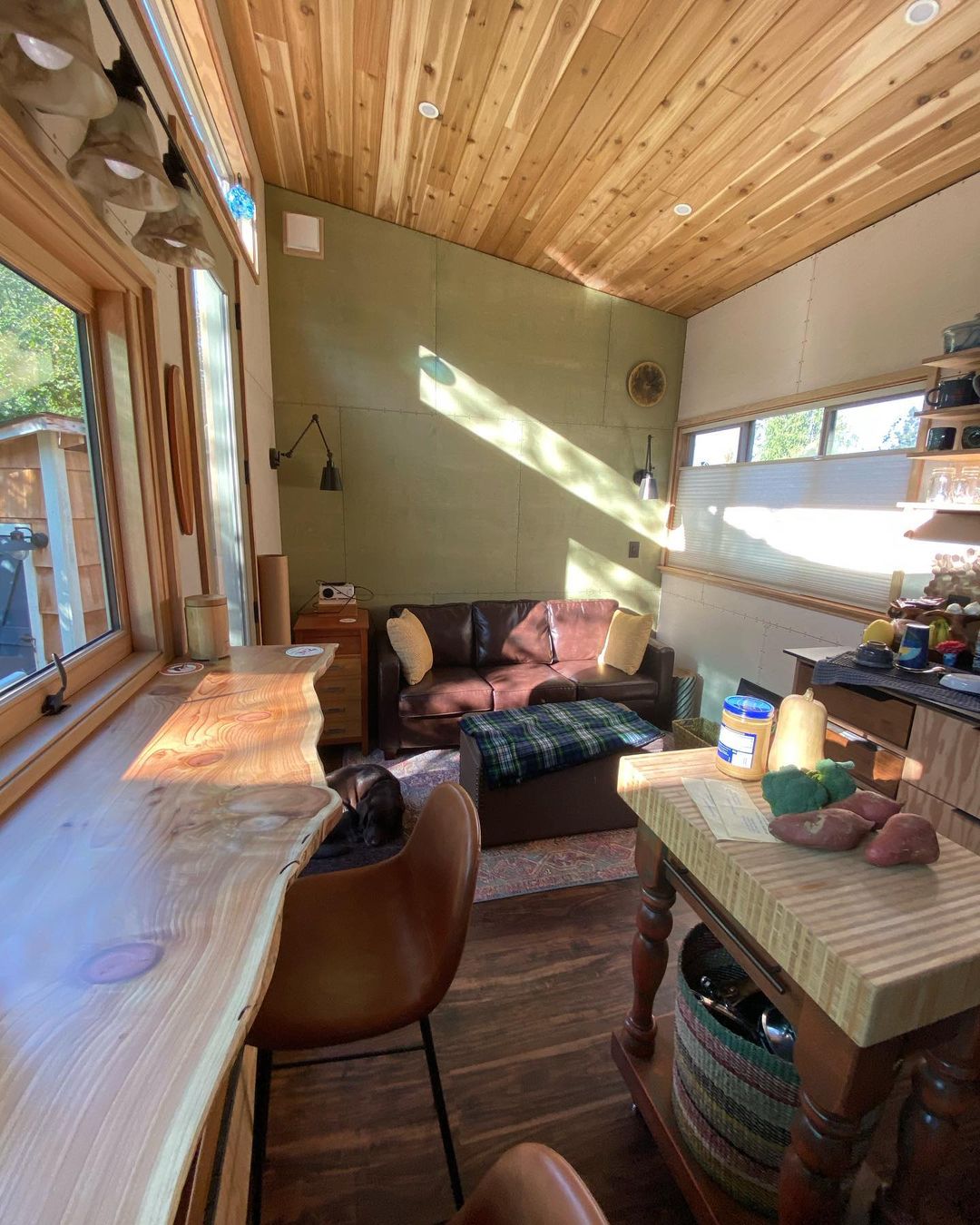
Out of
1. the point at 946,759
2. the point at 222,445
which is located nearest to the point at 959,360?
the point at 946,759

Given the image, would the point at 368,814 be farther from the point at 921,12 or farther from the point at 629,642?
the point at 921,12

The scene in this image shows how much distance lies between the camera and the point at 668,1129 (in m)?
1.27

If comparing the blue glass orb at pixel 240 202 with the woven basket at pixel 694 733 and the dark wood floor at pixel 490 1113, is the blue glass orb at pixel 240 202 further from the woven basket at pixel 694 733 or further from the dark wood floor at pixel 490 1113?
the woven basket at pixel 694 733

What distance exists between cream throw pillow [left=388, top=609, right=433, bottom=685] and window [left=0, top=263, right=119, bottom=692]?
2076mm

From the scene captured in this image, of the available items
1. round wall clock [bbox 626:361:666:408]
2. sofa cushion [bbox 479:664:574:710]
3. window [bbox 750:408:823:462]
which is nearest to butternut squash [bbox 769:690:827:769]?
sofa cushion [bbox 479:664:574:710]

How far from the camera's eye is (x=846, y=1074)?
2.55 feet

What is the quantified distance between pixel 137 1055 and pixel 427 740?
2.97 meters

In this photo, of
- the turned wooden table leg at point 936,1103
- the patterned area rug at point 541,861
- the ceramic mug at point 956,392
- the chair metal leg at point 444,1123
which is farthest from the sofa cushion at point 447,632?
the turned wooden table leg at point 936,1103

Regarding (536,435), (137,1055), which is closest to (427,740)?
(536,435)

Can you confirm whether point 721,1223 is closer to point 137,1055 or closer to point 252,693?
point 137,1055

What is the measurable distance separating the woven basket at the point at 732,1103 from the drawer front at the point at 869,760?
4.27 feet

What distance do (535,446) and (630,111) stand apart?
2151 mm

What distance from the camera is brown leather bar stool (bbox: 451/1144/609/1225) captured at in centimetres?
54

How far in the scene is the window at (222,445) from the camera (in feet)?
7.54
